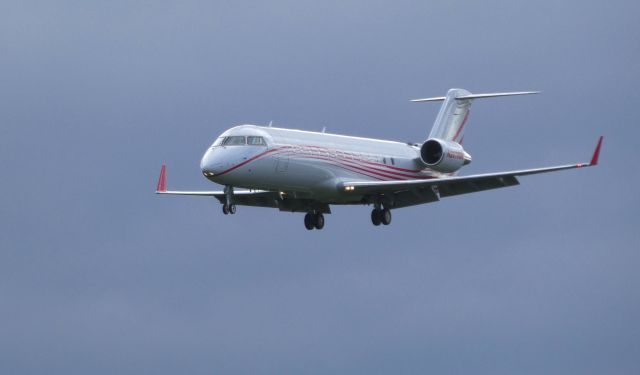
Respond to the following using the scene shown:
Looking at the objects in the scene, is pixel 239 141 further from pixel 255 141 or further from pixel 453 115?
pixel 453 115

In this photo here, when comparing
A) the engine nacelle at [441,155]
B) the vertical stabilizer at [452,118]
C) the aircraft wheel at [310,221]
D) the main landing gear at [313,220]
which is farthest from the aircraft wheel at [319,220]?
the vertical stabilizer at [452,118]

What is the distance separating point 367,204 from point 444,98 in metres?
8.52

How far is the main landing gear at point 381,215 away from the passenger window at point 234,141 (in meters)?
7.95

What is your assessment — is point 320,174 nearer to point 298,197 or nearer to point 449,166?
point 298,197

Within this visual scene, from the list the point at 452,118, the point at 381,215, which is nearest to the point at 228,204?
the point at 381,215

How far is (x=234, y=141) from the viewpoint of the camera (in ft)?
182

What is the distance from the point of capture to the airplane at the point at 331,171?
181 ft

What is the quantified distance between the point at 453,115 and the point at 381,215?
327 inches

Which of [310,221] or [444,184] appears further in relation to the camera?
[310,221]

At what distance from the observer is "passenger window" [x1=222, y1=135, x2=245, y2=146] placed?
55438 millimetres

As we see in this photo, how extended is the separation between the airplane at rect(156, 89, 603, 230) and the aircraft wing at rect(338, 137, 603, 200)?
37 mm

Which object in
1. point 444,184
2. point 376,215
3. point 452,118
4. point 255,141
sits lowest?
point 255,141

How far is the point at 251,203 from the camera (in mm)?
62062

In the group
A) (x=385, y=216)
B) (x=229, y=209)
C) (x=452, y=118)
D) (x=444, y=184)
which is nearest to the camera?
(x=229, y=209)
